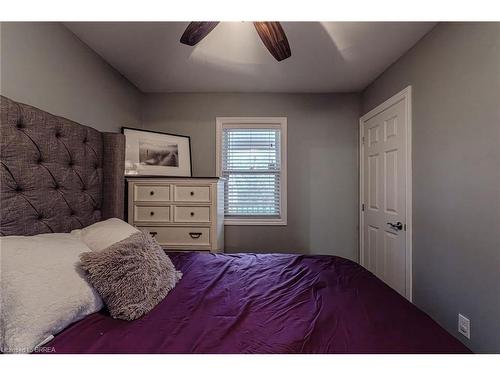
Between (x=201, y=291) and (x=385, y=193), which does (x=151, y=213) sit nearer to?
(x=201, y=291)

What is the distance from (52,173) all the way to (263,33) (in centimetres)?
140

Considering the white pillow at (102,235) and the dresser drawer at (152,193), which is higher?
the dresser drawer at (152,193)

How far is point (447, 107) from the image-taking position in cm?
151

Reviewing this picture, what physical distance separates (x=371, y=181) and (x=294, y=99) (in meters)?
1.26

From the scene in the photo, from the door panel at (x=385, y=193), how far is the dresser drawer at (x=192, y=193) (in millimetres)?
1664

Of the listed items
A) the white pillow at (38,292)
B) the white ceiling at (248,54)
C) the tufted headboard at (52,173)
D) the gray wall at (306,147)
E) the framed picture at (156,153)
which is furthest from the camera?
the gray wall at (306,147)

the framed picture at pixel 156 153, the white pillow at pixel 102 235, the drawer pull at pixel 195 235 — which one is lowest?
the drawer pull at pixel 195 235

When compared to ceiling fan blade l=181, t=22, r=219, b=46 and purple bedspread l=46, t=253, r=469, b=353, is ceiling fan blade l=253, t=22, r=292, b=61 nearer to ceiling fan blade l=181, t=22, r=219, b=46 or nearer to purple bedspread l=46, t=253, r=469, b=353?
ceiling fan blade l=181, t=22, r=219, b=46

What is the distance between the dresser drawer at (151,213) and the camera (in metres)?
2.01

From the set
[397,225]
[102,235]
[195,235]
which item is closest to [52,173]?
[102,235]

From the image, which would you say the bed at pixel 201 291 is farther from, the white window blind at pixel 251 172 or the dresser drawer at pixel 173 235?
the white window blind at pixel 251 172

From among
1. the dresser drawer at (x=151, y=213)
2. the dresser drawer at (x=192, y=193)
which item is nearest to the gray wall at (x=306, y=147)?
the dresser drawer at (x=192, y=193)

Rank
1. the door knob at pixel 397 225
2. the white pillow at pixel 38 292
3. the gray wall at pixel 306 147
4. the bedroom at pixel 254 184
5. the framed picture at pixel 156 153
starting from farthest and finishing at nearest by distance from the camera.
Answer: the gray wall at pixel 306 147
the framed picture at pixel 156 153
the door knob at pixel 397 225
the bedroom at pixel 254 184
the white pillow at pixel 38 292
